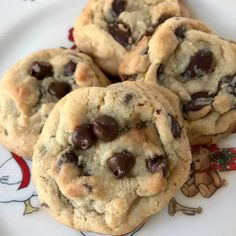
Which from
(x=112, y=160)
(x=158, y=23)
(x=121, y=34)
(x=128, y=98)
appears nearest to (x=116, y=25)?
(x=121, y=34)

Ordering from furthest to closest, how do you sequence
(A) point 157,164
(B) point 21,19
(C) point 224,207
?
(B) point 21,19 → (C) point 224,207 → (A) point 157,164

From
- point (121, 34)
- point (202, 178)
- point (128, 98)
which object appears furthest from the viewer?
point (121, 34)

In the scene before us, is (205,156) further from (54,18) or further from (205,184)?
(54,18)

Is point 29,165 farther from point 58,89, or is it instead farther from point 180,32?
point 180,32

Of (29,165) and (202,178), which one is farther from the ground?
(29,165)

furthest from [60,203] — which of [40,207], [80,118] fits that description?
[80,118]

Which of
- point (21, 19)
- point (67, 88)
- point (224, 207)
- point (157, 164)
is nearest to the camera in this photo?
point (157, 164)

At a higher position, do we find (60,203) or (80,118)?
(80,118)

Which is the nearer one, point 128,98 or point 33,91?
point 128,98

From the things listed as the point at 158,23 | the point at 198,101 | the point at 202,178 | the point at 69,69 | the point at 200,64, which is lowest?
the point at 202,178
